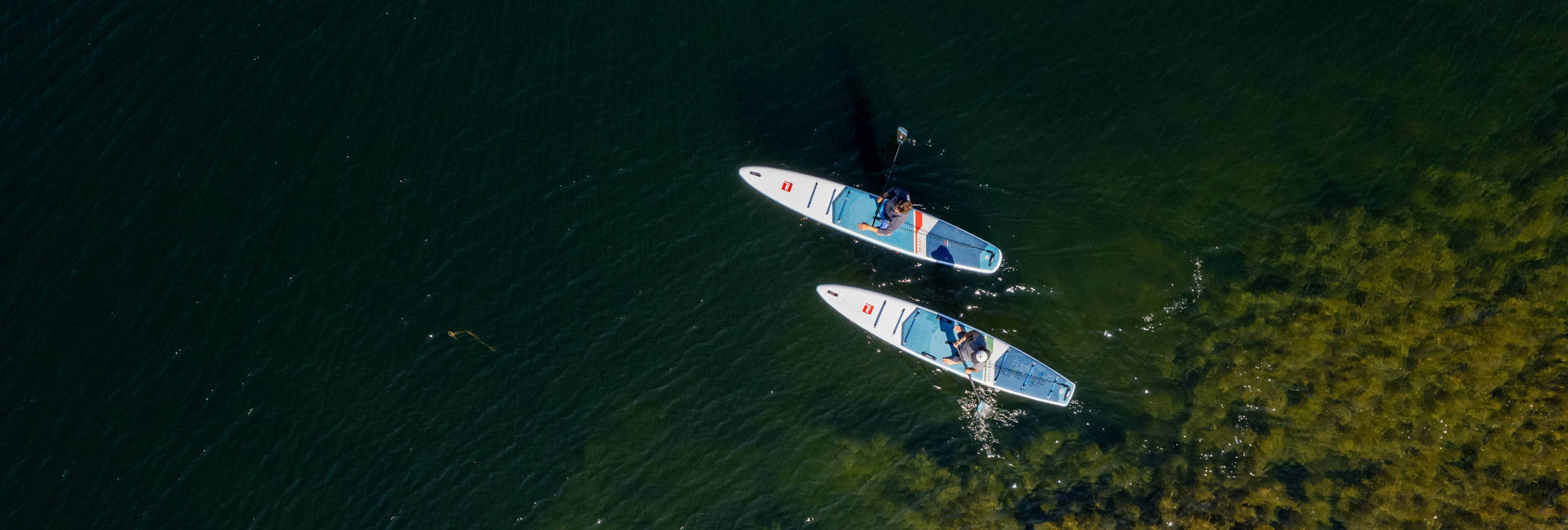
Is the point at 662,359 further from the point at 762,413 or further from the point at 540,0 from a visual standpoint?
the point at 540,0

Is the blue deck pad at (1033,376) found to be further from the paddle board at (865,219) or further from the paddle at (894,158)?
the paddle at (894,158)

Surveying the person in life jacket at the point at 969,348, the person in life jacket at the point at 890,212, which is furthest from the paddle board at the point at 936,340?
the person in life jacket at the point at 890,212

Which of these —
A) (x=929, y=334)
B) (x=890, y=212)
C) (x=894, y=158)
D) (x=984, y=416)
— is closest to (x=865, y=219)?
(x=890, y=212)

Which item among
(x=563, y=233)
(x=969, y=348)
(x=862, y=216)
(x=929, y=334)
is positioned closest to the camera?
(x=969, y=348)

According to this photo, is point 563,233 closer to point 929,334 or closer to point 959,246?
point 929,334

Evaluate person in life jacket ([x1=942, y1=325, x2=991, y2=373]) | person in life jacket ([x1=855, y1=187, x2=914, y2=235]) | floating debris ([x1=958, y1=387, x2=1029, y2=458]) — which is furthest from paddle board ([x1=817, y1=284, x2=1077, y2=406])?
person in life jacket ([x1=855, y1=187, x2=914, y2=235])
